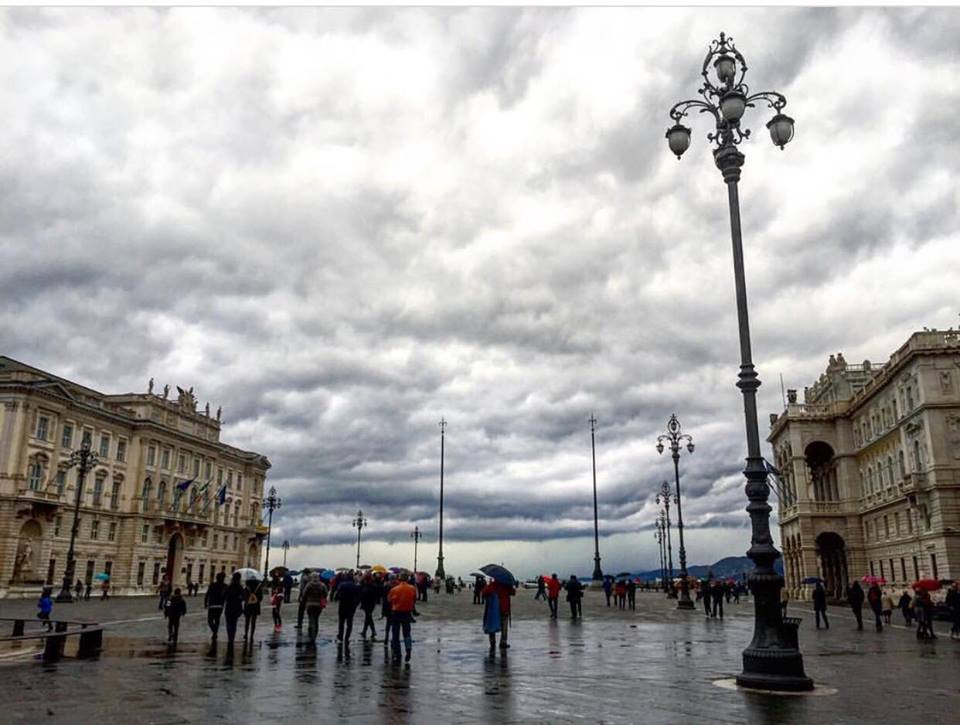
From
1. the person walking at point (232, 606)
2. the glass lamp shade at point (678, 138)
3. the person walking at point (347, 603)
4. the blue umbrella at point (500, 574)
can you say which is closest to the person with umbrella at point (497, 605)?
the blue umbrella at point (500, 574)

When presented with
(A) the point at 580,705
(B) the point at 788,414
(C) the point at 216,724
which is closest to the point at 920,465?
(B) the point at 788,414

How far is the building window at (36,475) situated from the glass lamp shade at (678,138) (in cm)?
6055

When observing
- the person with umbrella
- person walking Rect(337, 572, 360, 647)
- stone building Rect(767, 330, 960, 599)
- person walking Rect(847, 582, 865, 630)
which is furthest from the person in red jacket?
stone building Rect(767, 330, 960, 599)

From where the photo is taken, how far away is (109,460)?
70.2 meters

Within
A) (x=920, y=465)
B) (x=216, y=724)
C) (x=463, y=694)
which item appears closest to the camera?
(x=216, y=724)

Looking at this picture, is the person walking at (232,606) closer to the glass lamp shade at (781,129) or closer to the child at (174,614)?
the child at (174,614)

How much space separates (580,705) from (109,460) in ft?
228

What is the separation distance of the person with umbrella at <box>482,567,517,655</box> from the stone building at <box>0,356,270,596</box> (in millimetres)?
51926

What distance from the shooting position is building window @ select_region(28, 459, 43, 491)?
59.9 metres

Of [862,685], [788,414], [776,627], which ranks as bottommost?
[862,685]

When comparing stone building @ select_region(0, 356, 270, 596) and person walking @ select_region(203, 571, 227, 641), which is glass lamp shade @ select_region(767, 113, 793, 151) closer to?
person walking @ select_region(203, 571, 227, 641)

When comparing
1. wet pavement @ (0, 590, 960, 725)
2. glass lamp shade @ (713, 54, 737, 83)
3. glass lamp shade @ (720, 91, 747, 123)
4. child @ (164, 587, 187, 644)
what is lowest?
wet pavement @ (0, 590, 960, 725)

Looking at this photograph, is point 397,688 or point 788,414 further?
point 788,414

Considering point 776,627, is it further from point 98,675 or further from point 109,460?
point 109,460
